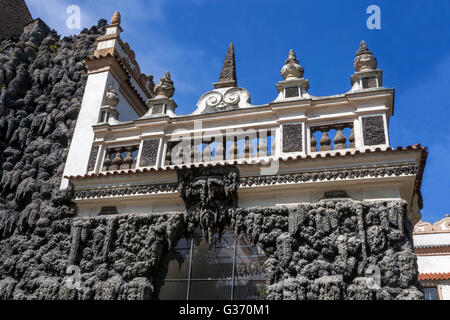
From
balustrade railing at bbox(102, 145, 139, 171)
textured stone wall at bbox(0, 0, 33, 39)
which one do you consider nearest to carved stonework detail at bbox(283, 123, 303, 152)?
balustrade railing at bbox(102, 145, 139, 171)

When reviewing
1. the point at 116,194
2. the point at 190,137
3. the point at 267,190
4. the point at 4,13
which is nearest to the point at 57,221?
the point at 116,194

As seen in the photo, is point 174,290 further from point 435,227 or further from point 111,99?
point 435,227

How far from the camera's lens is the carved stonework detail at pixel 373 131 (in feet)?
29.3

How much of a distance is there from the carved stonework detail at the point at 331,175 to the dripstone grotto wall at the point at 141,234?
44cm

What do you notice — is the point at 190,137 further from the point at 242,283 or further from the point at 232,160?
the point at 242,283

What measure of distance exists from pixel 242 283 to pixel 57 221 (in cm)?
446

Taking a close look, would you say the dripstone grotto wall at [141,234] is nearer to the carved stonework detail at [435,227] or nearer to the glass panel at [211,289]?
the glass panel at [211,289]

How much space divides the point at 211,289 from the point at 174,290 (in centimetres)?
76

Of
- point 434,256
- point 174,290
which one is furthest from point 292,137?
point 434,256

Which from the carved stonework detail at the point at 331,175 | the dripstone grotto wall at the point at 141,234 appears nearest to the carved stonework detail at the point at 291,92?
the carved stonework detail at the point at 331,175

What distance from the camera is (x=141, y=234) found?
9477 mm

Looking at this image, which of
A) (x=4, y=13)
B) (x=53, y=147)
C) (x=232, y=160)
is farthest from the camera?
(x=4, y=13)

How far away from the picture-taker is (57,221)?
34.0 ft
